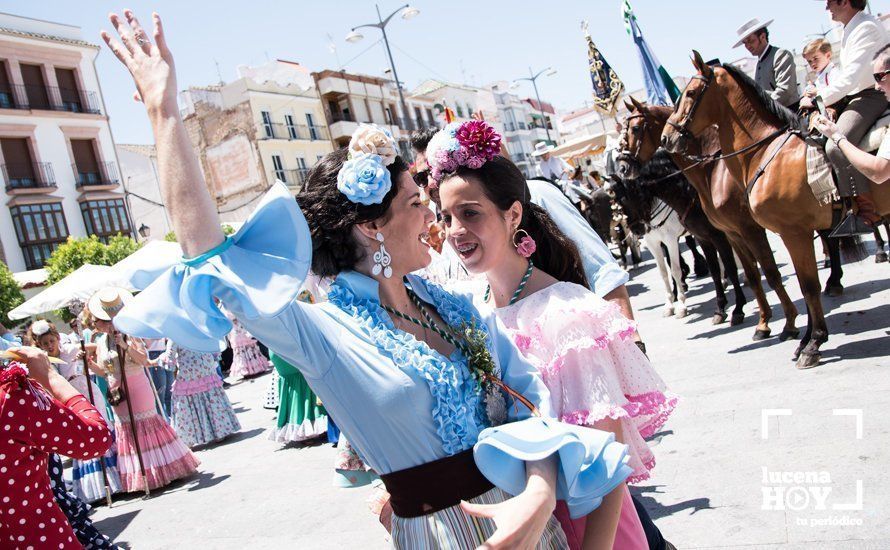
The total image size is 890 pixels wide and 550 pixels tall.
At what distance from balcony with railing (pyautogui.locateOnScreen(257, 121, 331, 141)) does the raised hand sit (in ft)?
130

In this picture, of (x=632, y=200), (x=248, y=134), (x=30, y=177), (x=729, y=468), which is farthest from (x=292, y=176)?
(x=729, y=468)

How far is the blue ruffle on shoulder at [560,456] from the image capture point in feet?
5.00

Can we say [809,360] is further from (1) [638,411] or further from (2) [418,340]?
(2) [418,340]

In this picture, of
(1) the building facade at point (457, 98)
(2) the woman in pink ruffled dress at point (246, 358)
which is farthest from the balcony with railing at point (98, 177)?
(1) the building facade at point (457, 98)

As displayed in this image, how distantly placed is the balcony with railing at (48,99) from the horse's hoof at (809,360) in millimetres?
35942

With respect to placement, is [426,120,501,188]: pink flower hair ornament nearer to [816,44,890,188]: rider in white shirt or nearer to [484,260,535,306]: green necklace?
[484,260,535,306]: green necklace

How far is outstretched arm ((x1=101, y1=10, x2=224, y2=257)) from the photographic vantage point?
1374 mm

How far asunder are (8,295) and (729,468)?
26904 mm

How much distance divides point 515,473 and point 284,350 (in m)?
0.60

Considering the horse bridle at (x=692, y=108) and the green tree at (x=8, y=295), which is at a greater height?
the green tree at (x=8, y=295)

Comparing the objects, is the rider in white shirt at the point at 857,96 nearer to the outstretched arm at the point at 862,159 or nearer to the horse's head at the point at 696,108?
the outstretched arm at the point at 862,159

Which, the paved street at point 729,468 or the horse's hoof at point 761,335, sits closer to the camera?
the paved street at point 729,468

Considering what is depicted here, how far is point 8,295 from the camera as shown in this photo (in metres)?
24.4

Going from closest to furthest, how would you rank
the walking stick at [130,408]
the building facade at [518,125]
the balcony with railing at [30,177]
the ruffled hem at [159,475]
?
the walking stick at [130,408]
the ruffled hem at [159,475]
the balcony with railing at [30,177]
the building facade at [518,125]
